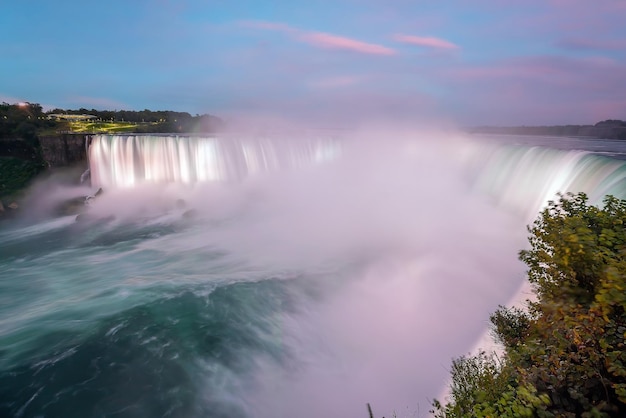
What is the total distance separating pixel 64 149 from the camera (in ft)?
139

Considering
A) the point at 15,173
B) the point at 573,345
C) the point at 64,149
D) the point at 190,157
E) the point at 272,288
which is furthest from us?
the point at 15,173

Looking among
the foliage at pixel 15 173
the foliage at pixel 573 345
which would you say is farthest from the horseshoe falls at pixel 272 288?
the foliage at pixel 15 173

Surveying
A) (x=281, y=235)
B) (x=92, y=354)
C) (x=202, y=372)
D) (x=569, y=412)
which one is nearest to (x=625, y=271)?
(x=569, y=412)

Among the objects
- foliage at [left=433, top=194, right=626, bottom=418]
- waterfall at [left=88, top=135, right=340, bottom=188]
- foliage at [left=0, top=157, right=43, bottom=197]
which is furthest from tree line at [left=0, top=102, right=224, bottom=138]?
foliage at [left=433, top=194, right=626, bottom=418]

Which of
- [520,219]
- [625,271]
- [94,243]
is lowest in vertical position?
[94,243]

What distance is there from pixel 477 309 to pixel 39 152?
57.0 m

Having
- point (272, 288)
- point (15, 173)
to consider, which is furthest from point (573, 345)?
point (15, 173)

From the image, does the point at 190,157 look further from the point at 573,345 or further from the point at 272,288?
the point at 573,345

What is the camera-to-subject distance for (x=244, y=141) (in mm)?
38531

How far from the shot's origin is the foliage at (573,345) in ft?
14.8

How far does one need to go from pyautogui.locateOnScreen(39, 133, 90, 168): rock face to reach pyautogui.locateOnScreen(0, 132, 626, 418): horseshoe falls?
381 inches

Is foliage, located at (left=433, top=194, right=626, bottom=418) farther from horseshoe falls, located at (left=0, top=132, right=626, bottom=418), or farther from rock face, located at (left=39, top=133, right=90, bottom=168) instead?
rock face, located at (left=39, top=133, right=90, bottom=168)

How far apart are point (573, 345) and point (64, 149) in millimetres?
52187

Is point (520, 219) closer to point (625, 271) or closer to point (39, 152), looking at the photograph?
point (625, 271)
